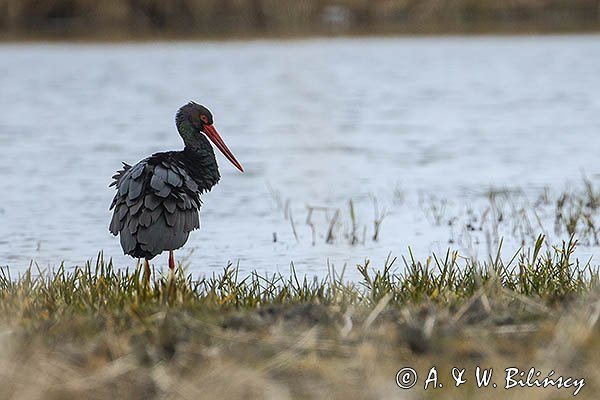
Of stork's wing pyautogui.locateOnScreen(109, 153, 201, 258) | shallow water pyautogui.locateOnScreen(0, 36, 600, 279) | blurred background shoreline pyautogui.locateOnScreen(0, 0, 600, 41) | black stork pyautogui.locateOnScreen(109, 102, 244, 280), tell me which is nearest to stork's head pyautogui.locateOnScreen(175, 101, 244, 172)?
black stork pyautogui.locateOnScreen(109, 102, 244, 280)

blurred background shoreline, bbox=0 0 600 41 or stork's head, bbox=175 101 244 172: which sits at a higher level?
blurred background shoreline, bbox=0 0 600 41

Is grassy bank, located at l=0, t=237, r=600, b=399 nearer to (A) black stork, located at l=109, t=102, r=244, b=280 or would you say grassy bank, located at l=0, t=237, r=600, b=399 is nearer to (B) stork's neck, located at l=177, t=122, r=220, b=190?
(A) black stork, located at l=109, t=102, r=244, b=280

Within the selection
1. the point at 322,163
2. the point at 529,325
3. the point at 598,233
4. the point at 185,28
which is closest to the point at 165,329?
the point at 529,325

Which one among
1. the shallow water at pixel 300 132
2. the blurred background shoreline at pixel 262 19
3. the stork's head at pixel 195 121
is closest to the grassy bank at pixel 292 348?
the shallow water at pixel 300 132

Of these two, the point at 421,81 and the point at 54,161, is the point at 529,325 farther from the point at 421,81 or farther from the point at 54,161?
the point at 421,81

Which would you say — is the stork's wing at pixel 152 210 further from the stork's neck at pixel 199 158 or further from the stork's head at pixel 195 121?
the stork's head at pixel 195 121

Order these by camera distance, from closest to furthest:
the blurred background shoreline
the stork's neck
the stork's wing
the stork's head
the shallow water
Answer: the stork's wing, the stork's neck, the stork's head, the shallow water, the blurred background shoreline

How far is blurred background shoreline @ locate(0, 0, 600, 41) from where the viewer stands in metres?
28.3

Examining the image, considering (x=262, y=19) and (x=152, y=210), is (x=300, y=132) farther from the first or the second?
(x=262, y=19)

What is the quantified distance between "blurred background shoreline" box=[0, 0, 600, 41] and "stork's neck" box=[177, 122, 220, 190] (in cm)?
2064

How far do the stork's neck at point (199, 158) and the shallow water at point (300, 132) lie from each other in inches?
34.1

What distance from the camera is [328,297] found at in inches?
209

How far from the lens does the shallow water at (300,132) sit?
898cm

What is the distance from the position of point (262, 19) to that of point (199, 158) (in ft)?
73.8
